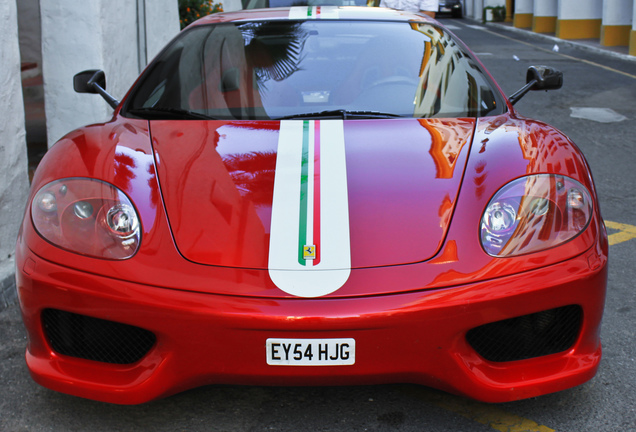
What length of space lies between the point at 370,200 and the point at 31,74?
26.4ft

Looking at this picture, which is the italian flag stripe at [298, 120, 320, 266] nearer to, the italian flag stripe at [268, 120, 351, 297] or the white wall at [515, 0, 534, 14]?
the italian flag stripe at [268, 120, 351, 297]

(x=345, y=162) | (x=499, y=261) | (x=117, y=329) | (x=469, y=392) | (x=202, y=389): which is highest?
(x=345, y=162)

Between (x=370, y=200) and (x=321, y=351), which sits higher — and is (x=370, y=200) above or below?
above

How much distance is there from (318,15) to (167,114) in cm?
99

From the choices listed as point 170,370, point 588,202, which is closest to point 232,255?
point 170,370

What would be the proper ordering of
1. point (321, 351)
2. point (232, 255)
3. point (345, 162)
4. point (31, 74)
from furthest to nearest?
point (31, 74) < point (345, 162) < point (232, 255) < point (321, 351)

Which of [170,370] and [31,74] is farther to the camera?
[31,74]

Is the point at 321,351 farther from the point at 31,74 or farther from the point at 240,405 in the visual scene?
the point at 31,74

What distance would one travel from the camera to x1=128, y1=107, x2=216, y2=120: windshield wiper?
2.87 meters

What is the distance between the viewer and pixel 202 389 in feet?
8.24

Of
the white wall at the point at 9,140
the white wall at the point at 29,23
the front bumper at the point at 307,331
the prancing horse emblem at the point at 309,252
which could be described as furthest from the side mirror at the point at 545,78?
the white wall at the point at 29,23

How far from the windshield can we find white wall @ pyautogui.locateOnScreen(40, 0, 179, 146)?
6.00 feet

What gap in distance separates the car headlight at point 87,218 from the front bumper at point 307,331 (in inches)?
4.0

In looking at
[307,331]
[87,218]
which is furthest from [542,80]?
[87,218]
